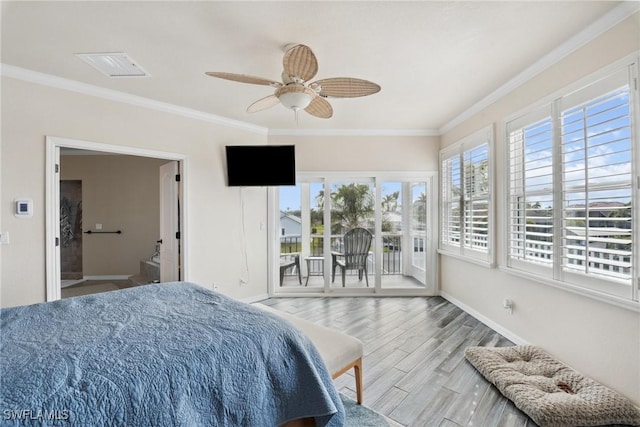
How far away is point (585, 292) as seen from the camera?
82.4 inches

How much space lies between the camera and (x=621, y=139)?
6.21 feet

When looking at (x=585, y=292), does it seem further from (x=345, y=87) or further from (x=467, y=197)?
(x=345, y=87)

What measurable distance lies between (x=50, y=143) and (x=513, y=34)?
404 centimetres

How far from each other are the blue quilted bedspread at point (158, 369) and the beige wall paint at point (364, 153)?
3.04 m

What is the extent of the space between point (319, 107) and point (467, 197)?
7.79ft

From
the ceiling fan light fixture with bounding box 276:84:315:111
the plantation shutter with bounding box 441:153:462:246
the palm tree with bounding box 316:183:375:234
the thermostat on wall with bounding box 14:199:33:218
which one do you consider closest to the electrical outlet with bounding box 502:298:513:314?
the plantation shutter with bounding box 441:153:462:246

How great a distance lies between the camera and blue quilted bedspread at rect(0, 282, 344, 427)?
999 mm

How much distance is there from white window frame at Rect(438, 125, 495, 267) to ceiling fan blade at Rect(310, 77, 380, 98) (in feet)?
6.27

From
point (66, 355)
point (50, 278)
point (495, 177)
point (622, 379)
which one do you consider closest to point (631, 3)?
point (495, 177)

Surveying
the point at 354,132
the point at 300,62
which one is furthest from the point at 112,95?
the point at 354,132

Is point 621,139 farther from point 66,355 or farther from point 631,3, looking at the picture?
point 66,355

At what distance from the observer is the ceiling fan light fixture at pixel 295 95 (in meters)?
2.13

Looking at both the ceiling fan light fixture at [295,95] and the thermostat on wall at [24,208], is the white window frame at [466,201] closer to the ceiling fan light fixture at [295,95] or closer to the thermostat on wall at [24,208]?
the ceiling fan light fixture at [295,95]

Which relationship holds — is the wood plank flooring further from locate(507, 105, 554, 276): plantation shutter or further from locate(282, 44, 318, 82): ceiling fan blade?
locate(282, 44, 318, 82): ceiling fan blade
